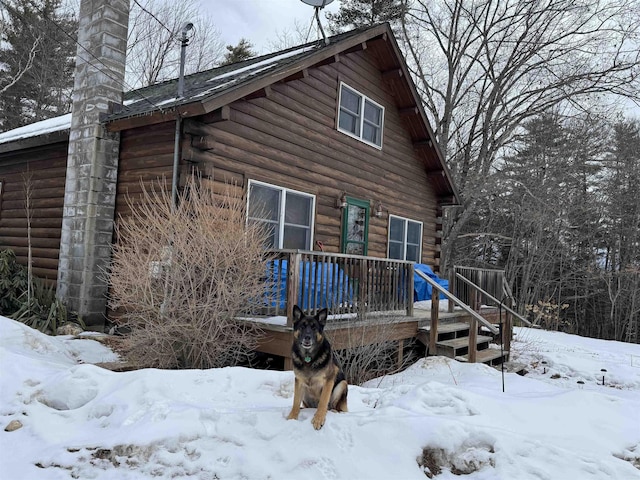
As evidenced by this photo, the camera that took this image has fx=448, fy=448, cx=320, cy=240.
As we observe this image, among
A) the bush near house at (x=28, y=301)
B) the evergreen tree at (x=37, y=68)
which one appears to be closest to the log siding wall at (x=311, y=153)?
the bush near house at (x=28, y=301)

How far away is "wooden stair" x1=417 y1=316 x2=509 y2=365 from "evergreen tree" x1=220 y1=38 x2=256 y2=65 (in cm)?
2198

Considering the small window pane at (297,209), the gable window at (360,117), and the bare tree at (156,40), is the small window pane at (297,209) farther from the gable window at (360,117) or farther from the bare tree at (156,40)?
the bare tree at (156,40)

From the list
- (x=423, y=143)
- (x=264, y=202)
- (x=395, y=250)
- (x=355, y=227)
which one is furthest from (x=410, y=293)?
(x=423, y=143)

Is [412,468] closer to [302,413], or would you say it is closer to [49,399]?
[302,413]

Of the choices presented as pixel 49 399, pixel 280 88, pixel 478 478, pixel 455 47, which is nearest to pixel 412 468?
pixel 478 478

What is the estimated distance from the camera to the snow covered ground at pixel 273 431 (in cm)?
283

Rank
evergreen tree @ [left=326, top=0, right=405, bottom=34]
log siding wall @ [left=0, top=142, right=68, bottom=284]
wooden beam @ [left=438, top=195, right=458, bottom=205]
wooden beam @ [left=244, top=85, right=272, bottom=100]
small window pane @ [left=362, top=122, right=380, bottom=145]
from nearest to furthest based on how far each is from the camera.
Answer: wooden beam @ [left=244, top=85, right=272, bottom=100], log siding wall @ [left=0, top=142, right=68, bottom=284], small window pane @ [left=362, top=122, right=380, bottom=145], wooden beam @ [left=438, top=195, right=458, bottom=205], evergreen tree @ [left=326, top=0, right=405, bottom=34]

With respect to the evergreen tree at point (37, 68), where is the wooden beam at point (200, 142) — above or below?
below

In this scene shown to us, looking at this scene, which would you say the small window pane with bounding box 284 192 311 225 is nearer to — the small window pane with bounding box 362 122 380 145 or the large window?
the large window

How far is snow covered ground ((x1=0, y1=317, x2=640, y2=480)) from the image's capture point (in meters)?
2.83

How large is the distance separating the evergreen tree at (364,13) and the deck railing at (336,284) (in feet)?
53.5


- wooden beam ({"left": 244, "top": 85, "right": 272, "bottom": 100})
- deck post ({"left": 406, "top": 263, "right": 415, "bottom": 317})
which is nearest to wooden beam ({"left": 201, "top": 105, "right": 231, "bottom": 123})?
wooden beam ({"left": 244, "top": 85, "right": 272, "bottom": 100})

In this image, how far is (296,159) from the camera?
8.80 m

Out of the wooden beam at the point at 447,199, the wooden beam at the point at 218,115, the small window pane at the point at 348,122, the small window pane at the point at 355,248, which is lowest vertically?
the small window pane at the point at 355,248
